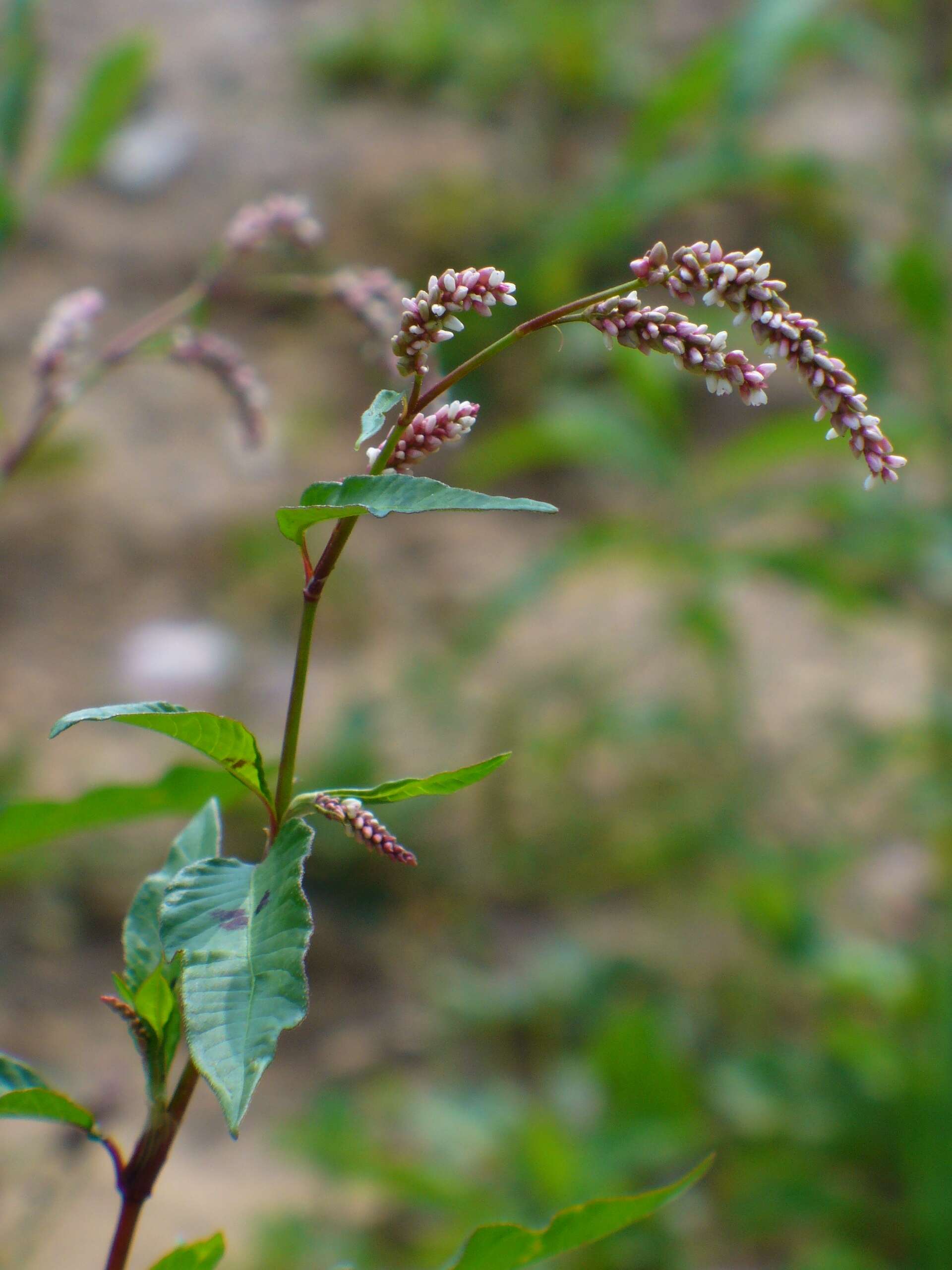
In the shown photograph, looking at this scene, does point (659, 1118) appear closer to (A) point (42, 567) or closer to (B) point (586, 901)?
(B) point (586, 901)

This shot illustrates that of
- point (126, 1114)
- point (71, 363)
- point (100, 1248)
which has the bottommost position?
point (100, 1248)

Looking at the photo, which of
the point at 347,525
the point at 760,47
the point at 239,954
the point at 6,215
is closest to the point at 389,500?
the point at 347,525

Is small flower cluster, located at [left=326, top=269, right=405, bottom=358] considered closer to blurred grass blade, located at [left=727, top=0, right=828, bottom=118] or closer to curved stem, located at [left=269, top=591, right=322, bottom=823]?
curved stem, located at [left=269, top=591, right=322, bottom=823]

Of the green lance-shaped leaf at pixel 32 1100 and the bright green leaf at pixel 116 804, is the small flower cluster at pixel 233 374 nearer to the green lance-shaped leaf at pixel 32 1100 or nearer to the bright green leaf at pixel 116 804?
the bright green leaf at pixel 116 804

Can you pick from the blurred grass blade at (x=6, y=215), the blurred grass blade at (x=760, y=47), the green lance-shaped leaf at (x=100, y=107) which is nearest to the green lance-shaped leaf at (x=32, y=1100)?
the blurred grass blade at (x=6, y=215)

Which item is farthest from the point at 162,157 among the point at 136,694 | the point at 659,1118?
the point at 659,1118
